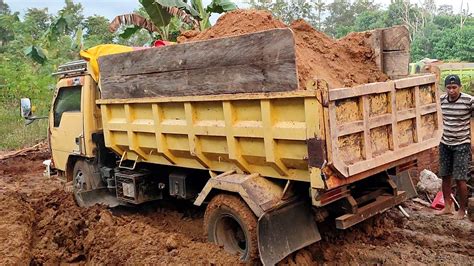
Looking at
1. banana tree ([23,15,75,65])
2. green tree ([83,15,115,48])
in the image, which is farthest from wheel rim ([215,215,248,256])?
green tree ([83,15,115,48])

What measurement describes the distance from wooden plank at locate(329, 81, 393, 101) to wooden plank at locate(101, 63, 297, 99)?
1.00ft

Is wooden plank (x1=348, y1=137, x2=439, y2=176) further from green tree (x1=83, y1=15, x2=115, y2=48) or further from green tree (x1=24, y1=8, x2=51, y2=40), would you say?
green tree (x1=24, y1=8, x2=51, y2=40)

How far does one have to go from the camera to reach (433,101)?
4.41 m

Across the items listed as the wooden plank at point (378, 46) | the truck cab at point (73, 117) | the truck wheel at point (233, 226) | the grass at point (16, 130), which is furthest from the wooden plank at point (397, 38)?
the grass at point (16, 130)

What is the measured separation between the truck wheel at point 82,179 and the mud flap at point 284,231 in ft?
10.2

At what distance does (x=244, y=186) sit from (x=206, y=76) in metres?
1.02

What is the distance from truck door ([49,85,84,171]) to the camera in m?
6.02

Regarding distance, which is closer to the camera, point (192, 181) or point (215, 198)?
point (215, 198)

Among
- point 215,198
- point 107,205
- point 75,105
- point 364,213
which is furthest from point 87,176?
point 364,213

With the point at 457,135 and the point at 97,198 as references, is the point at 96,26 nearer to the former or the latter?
the point at 97,198

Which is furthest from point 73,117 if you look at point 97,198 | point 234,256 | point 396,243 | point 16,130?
point 16,130

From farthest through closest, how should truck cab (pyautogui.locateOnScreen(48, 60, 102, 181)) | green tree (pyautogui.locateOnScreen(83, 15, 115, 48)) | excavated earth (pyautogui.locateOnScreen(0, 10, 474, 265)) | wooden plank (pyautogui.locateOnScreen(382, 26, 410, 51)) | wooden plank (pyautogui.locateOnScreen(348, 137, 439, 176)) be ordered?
green tree (pyautogui.locateOnScreen(83, 15, 115, 48))
truck cab (pyautogui.locateOnScreen(48, 60, 102, 181))
wooden plank (pyautogui.locateOnScreen(382, 26, 410, 51))
excavated earth (pyautogui.locateOnScreen(0, 10, 474, 265))
wooden plank (pyautogui.locateOnScreen(348, 137, 439, 176))

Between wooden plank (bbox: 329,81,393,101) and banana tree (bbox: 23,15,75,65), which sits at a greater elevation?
banana tree (bbox: 23,15,75,65)

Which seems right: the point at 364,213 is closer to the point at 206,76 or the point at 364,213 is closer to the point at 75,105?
the point at 206,76
